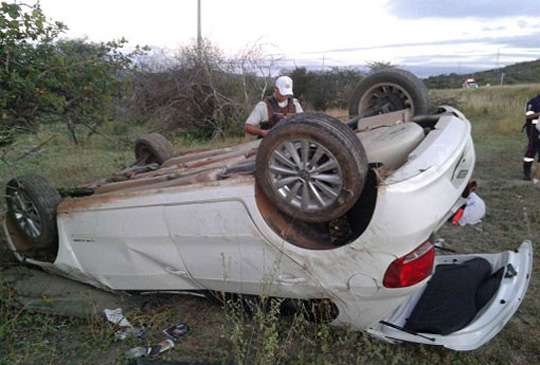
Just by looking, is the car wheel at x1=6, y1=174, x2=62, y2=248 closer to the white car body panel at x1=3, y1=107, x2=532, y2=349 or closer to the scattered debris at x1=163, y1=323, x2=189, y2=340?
the white car body panel at x1=3, y1=107, x2=532, y2=349

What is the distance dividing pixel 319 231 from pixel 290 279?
336 mm

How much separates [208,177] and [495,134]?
1210cm

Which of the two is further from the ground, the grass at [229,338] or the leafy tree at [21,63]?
the leafy tree at [21,63]

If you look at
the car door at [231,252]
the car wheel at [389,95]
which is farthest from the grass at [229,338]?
the car wheel at [389,95]

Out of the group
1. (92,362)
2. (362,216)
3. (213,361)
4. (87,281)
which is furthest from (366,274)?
(87,281)

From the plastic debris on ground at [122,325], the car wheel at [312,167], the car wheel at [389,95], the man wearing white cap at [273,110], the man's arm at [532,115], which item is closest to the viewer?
the car wheel at [312,167]

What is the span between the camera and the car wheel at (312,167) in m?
2.24

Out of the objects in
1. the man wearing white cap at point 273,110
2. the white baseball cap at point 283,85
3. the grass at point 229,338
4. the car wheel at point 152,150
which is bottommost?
the grass at point 229,338

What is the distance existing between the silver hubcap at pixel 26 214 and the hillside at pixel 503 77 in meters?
41.9

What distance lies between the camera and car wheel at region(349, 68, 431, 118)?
375 centimetres

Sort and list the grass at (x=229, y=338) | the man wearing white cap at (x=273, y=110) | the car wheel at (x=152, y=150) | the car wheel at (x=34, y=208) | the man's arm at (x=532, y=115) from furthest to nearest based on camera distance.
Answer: the man's arm at (x=532, y=115) < the man wearing white cap at (x=273, y=110) < the car wheel at (x=152, y=150) < the car wheel at (x=34, y=208) < the grass at (x=229, y=338)

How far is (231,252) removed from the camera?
2.63 m

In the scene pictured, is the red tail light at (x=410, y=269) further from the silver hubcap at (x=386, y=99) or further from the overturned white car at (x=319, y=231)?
the silver hubcap at (x=386, y=99)

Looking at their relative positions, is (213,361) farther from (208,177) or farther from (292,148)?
(292,148)
